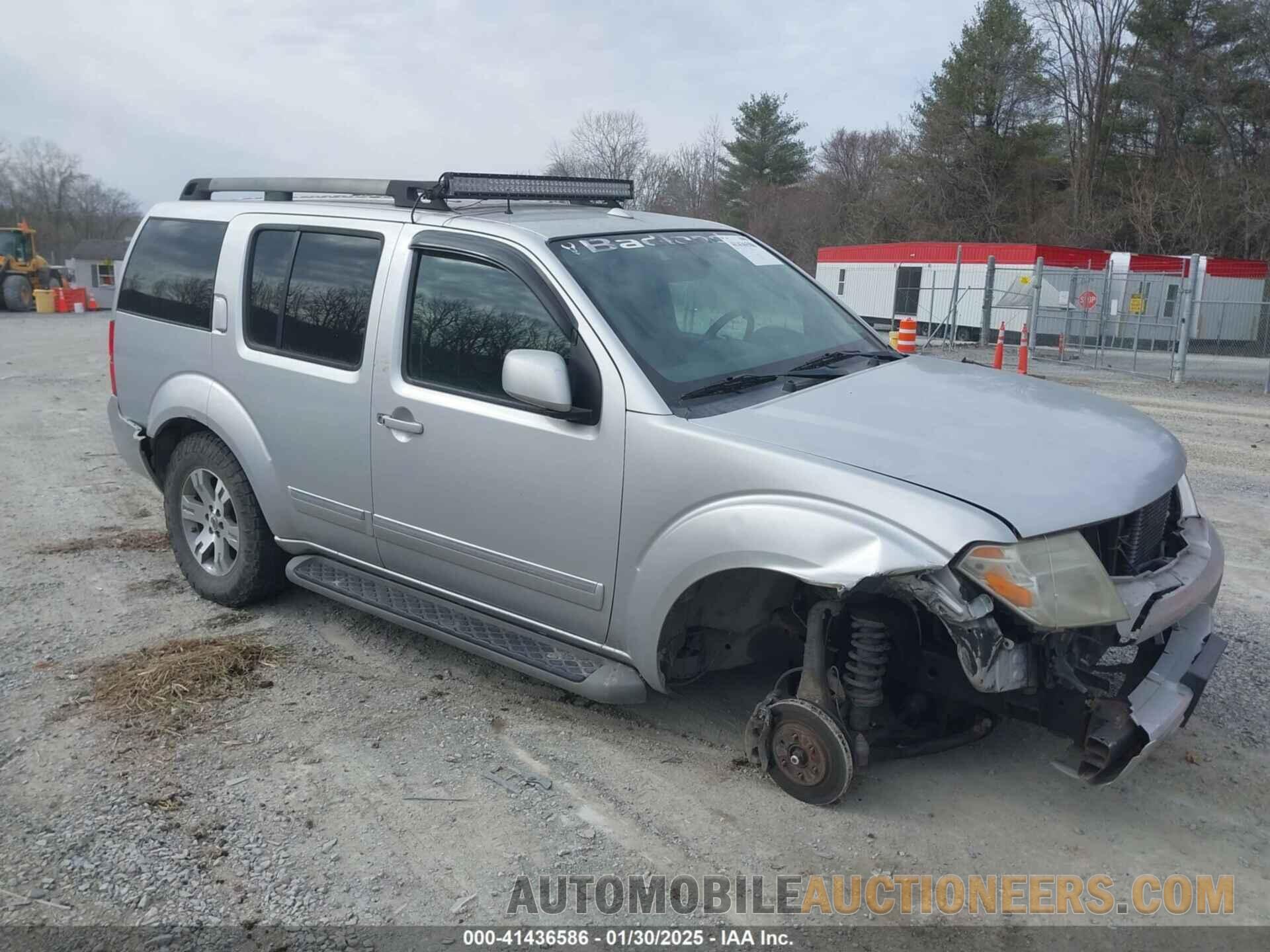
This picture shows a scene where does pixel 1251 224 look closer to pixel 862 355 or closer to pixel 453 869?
pixel 862 355

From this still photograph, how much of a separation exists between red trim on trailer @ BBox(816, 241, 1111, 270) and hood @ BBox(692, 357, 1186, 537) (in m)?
26.3

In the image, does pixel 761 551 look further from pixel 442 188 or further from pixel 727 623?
pixel 442 188

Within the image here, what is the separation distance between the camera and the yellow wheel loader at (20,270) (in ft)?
106

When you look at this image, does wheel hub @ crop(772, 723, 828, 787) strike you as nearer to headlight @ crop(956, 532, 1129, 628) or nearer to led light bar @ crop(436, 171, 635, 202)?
headlight @ crop(956, 532, 1129, 628)

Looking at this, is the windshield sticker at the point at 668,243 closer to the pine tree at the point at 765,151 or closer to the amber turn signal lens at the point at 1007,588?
the amber turn signal lens at the point at 1007,588

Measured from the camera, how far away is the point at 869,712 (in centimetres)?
347

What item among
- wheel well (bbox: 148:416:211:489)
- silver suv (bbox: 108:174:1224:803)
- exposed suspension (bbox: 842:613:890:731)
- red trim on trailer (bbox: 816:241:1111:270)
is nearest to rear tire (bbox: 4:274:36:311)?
red trim on trailer (bbox: 816:241:1111:270)

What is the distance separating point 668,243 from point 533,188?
807 millimetres

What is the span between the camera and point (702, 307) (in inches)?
164

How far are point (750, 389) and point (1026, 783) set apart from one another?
5.52 ft

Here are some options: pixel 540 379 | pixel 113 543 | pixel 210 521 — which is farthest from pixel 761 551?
pixel 113 543

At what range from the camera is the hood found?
3107 mm

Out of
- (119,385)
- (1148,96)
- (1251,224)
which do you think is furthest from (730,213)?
(119,385)

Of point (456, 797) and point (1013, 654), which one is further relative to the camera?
point (456, 797)
